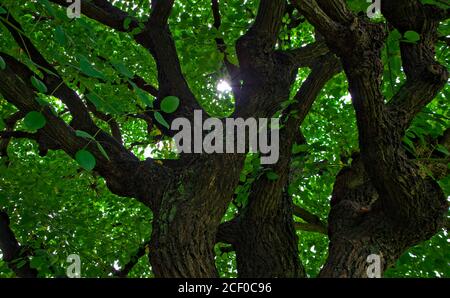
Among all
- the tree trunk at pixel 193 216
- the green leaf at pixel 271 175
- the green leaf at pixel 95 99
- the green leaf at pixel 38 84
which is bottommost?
the tree trunk at pixel 193 216

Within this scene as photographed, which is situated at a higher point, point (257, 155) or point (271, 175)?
point (257, 155)

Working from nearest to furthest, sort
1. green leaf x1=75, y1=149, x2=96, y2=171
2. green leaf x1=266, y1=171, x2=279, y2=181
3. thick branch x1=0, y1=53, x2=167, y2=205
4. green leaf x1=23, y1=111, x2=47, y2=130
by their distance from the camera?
1. green leaf x1=23, y1=111, x2=47, y2=130
2. green leaf x1=75, y1=149, x2=96, y2=171
3. thick branch x1=0, y1=53, x2=167, y2=205
4. green leaf x1=266, y1=171, x2=279, y2=181

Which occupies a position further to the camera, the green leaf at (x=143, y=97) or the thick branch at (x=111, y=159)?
the thick branch at (x=111, y=159)

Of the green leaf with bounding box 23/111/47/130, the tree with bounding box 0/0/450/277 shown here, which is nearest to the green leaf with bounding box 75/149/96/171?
the tree with bounding box 0/0/450/277

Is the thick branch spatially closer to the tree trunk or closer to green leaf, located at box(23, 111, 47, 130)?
the tree trunk

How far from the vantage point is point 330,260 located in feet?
12.6

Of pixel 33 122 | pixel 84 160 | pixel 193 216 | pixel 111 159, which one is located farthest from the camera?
pixel 111 159

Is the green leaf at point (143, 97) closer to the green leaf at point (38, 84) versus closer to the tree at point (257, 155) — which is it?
the tree at point (257, 155)

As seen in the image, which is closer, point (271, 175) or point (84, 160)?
point (84, 160)

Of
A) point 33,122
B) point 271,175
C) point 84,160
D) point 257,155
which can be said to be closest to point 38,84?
point 33,122

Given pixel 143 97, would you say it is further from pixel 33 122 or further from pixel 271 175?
pixel 271 175

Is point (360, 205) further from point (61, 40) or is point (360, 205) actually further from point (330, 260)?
point (61, 40)

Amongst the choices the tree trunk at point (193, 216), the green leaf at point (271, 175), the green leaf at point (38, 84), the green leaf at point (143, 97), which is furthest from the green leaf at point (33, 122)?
the green leaf at point (271, 175)

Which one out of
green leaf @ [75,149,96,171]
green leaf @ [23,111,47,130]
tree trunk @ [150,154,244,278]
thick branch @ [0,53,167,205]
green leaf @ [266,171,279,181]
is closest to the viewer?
green leaf @ [23,111,47,130]
